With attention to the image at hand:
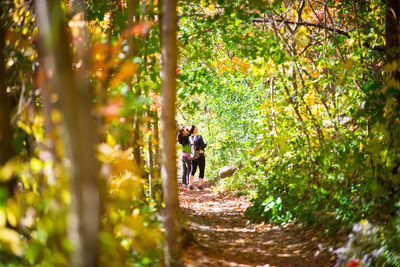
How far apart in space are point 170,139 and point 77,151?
6.53ft

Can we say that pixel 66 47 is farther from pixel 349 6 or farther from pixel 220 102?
pixel 220 102

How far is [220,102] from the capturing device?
14.5m

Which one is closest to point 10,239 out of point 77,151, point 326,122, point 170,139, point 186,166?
point 77,151

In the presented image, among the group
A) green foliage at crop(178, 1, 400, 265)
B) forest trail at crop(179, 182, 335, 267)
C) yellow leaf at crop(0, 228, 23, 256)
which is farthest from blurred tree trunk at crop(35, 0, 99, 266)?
green foliage at crop(178, 1, 400, 265)

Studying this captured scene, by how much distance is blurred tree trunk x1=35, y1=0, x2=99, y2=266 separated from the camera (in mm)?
1667

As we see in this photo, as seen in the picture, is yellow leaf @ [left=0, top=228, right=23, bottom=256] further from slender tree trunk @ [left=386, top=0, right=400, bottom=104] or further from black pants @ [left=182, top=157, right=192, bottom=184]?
black pants @ [left=182, top=157, right=192, bottom=184]

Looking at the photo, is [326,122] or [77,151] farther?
[326,122]

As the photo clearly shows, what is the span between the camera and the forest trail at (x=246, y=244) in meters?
4.80

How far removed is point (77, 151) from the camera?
65.9 inches

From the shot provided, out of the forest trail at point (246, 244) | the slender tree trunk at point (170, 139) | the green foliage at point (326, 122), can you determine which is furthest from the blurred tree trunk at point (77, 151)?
the green foliage at point (326, 122)

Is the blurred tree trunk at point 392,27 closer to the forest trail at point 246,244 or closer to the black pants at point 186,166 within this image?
the forest trail at point 246,244

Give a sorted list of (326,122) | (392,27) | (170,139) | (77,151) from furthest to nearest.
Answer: (326,122)
(392,27)
(170,139)
(77,151)

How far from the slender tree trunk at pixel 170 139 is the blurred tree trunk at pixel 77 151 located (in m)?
1.81

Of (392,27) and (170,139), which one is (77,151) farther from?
(392,27)
